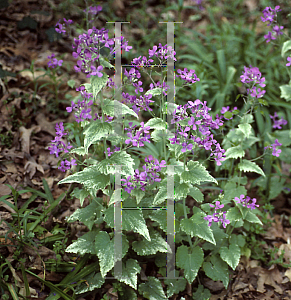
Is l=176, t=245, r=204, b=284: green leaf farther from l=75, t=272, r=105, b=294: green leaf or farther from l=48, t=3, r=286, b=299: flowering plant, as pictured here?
l=75, t=272, r=105, b=294: green leaf

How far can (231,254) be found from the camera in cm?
230

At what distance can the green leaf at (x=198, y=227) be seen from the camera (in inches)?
80.7

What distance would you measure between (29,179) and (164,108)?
141 centimetres

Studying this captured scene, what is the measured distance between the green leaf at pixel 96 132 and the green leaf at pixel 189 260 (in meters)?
1.04

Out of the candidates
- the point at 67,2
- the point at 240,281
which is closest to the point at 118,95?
the point at 240,281

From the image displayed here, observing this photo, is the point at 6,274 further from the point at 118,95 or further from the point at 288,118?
the point at 288,118

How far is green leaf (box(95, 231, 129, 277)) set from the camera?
6.33ft

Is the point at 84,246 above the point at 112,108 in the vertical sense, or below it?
below

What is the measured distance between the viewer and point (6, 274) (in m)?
2.16

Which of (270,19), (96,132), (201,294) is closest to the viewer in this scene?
(96,132)

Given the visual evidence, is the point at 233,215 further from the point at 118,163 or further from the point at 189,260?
the point at 118,163

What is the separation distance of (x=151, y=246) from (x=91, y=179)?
651mm

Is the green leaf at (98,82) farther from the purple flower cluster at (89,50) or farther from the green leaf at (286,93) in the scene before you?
the green leaf at (286,93)

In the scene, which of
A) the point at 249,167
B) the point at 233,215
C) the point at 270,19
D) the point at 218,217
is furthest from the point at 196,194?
the point at 270,19
